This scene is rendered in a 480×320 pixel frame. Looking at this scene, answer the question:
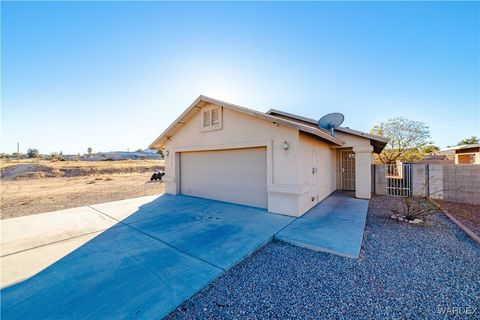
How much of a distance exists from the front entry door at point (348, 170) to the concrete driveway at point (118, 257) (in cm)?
747

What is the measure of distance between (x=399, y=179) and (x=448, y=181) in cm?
174

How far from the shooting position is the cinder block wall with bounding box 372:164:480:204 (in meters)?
8.10

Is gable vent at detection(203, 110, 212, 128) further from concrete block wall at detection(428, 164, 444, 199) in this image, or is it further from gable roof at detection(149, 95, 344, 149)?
concrete block wall at detection(428, 164, 444, 199)

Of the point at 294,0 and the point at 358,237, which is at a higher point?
the point at 294,0

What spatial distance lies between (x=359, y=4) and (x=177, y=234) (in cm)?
A: 1065

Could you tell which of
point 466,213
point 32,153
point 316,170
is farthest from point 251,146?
point 32,153

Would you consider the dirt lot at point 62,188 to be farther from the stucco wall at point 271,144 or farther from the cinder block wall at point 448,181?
the cinder block wall at point 448,181

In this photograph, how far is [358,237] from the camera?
464 cm

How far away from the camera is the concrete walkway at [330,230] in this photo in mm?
4195

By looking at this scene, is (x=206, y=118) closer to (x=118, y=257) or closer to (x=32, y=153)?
(x=118, y=257)

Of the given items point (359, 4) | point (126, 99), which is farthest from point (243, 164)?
point (126, 99)

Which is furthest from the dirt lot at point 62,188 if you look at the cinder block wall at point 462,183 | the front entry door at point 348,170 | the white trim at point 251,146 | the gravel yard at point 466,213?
the cinder block wall at point 462,183

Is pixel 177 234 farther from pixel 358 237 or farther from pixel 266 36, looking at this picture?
pixel 266 36

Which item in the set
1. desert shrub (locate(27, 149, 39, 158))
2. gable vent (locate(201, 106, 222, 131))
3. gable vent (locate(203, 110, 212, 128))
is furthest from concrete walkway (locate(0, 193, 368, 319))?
desert shrub (locate(27, 149, 39, 158))
